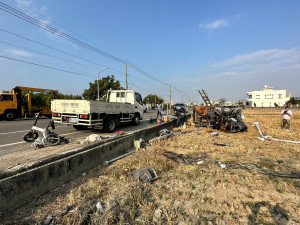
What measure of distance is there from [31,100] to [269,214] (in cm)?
2149

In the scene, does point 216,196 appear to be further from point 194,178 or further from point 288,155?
point 288,155

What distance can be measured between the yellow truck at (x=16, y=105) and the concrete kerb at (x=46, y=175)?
15.2 m

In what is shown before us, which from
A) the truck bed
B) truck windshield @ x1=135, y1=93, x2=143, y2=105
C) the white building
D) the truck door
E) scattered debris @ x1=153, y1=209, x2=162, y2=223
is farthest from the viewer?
the white building

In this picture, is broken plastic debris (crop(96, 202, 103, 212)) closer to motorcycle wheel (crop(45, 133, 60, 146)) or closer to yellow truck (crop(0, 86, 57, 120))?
motorcycle wheel (crop(45, 133, 60, 146))

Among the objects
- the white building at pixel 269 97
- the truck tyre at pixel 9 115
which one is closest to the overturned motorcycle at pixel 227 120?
the truck tyre at pixel 9 115

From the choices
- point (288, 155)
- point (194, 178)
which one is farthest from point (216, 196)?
point (288, 155)

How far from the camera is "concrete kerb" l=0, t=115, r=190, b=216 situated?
7.82ft

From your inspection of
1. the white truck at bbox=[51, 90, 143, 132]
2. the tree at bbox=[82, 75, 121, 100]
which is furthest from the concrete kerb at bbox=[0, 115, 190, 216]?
the tree at bbox=[82, 75, 121, 100]

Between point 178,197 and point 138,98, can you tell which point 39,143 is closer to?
point 178,197

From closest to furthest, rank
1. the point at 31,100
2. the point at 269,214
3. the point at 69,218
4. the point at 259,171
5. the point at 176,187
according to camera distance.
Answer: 1. the point at 69,218
2. the point at 269,214
3. the point at 176,187
4. the point at 259,171
5. the point at 31,100

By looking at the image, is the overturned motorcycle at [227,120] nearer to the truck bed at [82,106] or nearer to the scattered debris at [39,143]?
the truck bed at [82,106]

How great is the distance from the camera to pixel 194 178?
346 cm

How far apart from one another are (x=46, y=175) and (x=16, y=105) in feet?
53.7

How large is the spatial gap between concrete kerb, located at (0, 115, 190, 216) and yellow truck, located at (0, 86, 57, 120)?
1517 cm
